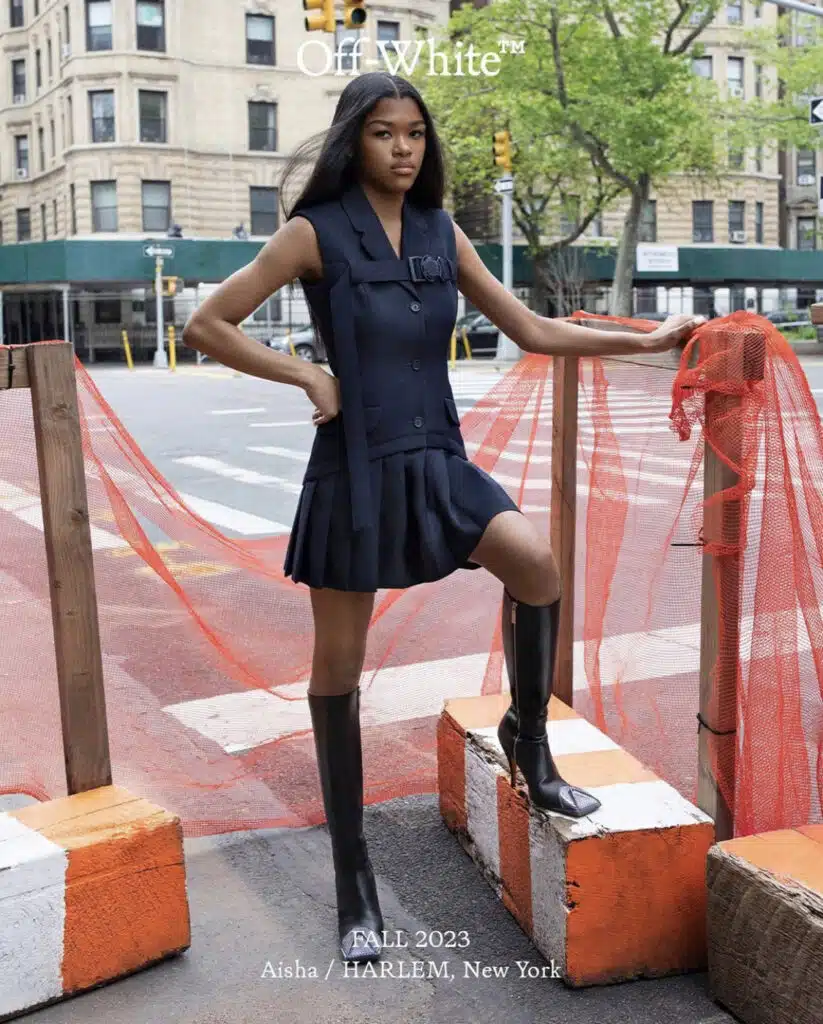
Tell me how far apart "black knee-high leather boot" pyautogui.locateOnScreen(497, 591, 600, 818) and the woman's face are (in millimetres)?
1047

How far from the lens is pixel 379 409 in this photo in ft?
9.83

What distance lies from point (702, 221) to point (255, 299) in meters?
53.4

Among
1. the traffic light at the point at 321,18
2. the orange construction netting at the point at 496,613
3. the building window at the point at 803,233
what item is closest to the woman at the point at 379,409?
the orange construction netting at the point at 496,613

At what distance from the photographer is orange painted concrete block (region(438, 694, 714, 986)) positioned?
9.86ft

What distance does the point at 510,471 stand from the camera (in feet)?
14.8

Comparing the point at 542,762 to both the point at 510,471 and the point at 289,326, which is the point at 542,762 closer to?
the point at 510,471

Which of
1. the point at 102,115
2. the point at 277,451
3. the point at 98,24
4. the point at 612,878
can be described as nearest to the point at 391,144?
the point at 612,878

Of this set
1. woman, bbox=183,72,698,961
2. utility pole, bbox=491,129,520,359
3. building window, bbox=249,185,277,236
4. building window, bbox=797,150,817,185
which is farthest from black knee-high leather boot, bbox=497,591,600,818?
building window, bbox=797,150,817,185

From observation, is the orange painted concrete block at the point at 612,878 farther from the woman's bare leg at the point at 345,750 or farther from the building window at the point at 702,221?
the building window at the point at 702,221

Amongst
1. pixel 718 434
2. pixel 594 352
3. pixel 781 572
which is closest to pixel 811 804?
pixel 781 572

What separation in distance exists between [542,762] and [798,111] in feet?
135

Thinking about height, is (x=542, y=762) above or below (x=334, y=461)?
below

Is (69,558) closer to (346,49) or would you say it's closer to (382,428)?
(382,428)

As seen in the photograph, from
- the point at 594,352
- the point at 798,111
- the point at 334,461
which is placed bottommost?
the point at 334,461
